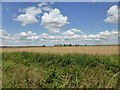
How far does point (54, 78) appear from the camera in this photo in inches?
213

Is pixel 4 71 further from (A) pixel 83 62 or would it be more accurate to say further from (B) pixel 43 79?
(A) pixel 83 62

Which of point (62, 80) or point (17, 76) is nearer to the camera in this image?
point (62, 80)

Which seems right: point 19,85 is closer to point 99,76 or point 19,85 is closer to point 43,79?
point 43,79

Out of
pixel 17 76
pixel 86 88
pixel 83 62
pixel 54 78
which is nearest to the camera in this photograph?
pixel 86 88

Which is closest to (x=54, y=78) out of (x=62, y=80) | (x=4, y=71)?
(x=62, y=80)

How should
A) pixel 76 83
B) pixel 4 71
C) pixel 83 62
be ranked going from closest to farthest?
pixel 76 83 → pixel 4 71 → pixel 83 62

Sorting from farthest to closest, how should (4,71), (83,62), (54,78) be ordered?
(83,62)
(4,71)
(54,78)

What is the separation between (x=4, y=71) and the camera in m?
6.80

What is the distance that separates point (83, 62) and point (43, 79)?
4277 mm

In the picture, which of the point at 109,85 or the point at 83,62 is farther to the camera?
the point at 83,62

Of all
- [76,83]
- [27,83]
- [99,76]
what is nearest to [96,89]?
[76,83]

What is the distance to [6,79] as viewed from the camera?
5.61m

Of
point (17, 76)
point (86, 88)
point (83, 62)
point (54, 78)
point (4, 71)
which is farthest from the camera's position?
point (83, 62)

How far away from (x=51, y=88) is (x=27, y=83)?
3.03 ft
